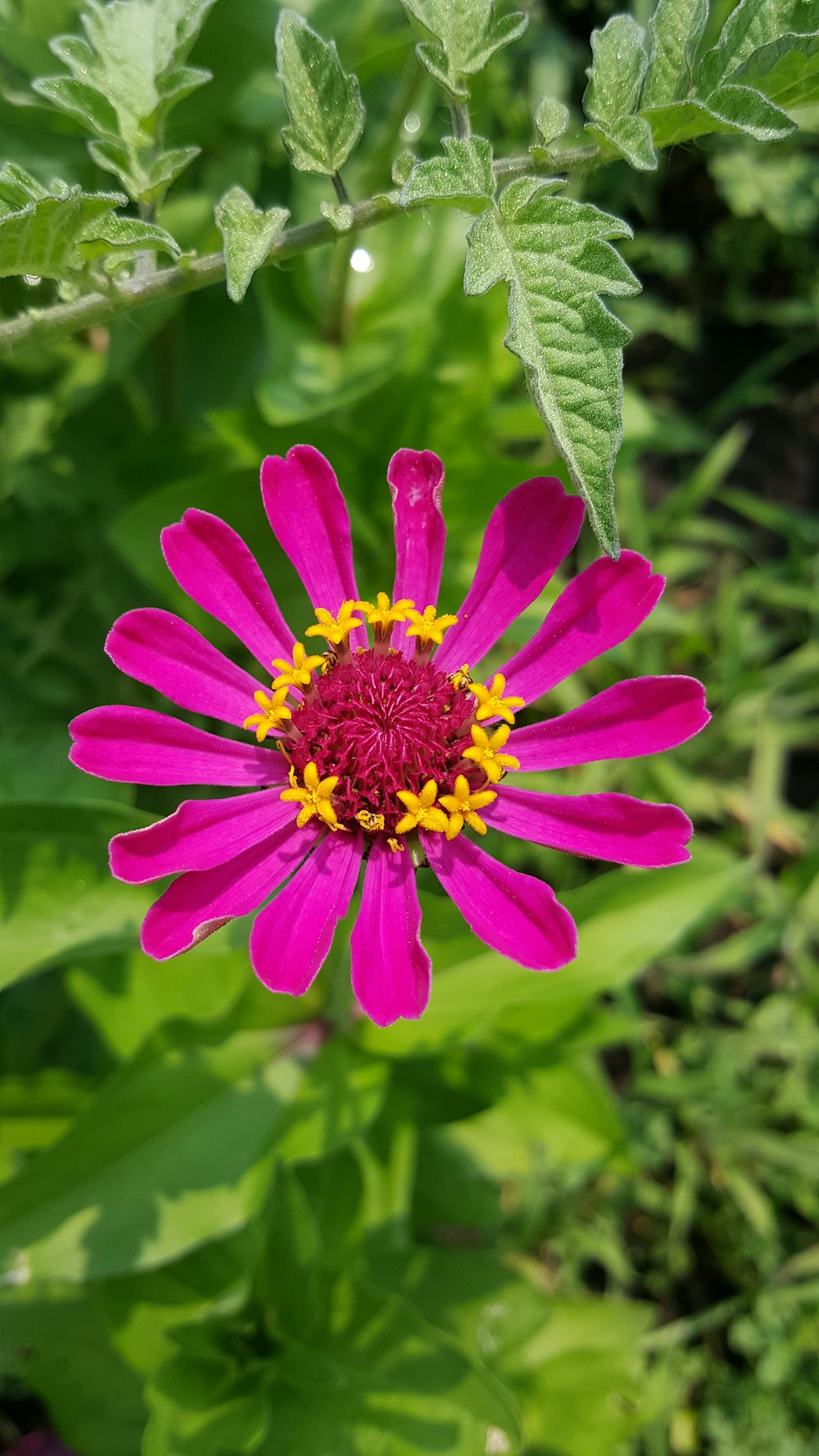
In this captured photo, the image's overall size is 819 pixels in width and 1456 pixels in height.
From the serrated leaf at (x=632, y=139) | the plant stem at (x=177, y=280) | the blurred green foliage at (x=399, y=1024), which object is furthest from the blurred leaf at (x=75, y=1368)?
the serrated leaf at (x=632, y=139)

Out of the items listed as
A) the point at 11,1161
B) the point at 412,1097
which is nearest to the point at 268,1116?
the point at 412,1097

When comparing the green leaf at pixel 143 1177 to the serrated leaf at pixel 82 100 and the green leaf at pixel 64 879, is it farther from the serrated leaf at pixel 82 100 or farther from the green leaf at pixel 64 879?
the serrated leaf at pixel 82 100

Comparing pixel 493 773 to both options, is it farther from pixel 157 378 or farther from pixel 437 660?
pixel 157 378

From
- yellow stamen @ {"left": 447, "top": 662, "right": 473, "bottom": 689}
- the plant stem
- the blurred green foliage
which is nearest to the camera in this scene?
the plant stem

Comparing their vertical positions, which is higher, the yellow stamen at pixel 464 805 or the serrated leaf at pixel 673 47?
the serrated leaf at pixel 673 47

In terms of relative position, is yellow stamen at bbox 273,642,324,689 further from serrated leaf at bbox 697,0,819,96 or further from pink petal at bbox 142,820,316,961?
serrated leaf at bbox 697,0,819,96

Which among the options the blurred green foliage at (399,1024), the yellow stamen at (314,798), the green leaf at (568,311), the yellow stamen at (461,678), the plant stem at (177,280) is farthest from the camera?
the blurred green foliage at (399,1024)

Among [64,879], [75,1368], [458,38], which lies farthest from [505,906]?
[75,1368]

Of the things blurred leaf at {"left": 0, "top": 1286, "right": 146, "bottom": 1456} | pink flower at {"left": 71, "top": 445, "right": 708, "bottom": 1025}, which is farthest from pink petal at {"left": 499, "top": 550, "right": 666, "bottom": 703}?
blurred leaf at {"left": 0, "top": 1286, "right": 146, "bottom": 1456}
